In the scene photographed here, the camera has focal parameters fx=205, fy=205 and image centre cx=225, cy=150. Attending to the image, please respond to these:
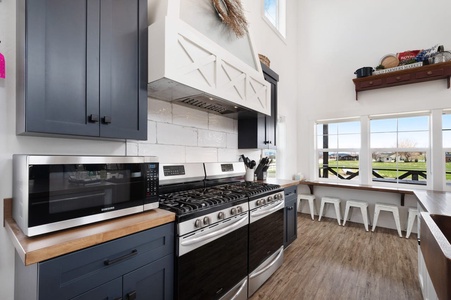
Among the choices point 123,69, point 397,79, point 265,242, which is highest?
point 397,79

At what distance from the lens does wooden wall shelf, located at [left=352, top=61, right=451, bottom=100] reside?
3.33 meters

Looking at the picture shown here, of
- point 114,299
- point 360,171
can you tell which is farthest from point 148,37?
point 360,171

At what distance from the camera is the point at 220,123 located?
278 centimetres

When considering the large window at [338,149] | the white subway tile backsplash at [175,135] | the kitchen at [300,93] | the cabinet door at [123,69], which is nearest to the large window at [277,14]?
the kitchen at [300,93]

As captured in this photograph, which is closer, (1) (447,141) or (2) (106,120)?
(2) (106,120)

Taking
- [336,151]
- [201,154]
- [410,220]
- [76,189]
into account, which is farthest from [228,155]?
[410,220]

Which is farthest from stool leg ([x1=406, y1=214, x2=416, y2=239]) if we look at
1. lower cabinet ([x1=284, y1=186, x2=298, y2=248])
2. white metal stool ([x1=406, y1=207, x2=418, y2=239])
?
lower cabinet ([x1=284, y1=186, x2=298, y2=248])

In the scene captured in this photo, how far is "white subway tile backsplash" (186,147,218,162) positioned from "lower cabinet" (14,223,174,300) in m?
1.11

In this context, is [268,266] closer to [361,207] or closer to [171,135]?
[171,135]

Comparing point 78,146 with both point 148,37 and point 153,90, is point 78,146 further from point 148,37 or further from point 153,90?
point 148,37

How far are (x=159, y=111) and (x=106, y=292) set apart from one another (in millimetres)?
1493

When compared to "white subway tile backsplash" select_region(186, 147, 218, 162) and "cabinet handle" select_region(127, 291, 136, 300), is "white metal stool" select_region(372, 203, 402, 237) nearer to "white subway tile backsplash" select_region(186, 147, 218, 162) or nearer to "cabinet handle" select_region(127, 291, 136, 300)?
"white subway tile backsplash" select_region(186, 147, 218, 162)

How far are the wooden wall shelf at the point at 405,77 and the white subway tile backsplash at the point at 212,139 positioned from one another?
3097 mm

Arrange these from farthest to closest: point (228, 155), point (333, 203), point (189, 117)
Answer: point (333, 203), point (228, 155), point (189, 117)
